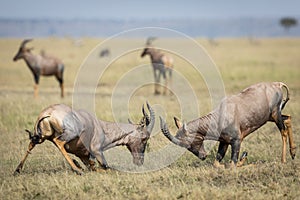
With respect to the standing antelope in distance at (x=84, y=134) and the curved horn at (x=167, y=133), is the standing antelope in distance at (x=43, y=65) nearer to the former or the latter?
the standing antelope in distance at (x=84, y=134)

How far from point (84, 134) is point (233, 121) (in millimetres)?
2623

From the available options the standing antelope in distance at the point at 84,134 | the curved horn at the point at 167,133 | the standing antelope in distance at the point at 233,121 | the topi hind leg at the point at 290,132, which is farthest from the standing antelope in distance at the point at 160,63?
the curved horn at the point at 167,133

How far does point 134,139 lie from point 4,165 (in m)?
2.59

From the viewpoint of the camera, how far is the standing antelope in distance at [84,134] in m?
9.62

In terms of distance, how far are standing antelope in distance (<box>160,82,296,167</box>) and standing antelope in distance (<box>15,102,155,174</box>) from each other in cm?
71

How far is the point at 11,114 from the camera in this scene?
16.7 meters

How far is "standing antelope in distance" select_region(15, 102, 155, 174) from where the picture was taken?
379 inches

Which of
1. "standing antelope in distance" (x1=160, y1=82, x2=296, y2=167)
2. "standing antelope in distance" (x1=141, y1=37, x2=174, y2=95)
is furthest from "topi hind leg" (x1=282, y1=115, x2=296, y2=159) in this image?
"standing antelope in distance" (x1=141, y1=37, x2=174, y2=95)

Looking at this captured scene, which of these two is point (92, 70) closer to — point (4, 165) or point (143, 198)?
point (4, 165)

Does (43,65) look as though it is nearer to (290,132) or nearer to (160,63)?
(160,63)

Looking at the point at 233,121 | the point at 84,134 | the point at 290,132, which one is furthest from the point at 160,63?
the point at 84,134

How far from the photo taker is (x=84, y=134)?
9.85m

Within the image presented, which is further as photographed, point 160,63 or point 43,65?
point 160,63

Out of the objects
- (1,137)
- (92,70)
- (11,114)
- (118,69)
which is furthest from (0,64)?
(1,137)
